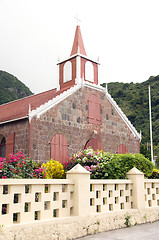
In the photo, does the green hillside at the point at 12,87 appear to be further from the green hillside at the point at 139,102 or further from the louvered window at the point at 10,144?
the louvered window at the point at 10,144

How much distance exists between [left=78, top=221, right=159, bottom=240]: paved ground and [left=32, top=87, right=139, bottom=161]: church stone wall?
22.9 ft

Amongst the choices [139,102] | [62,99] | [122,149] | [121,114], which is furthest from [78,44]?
[139,102]

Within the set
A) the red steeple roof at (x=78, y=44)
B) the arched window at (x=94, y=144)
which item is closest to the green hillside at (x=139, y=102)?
the red steeple roof at (x=78, y=44)

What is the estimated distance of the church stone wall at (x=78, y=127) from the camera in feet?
45.9

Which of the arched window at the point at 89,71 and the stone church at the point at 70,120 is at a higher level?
the arched window at the point at 89,71

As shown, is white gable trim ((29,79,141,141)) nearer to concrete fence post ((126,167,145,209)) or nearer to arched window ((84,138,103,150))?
arched window ((84,138,103,150))

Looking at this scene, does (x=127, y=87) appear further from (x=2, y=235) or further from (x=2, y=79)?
(x=2, y=235)

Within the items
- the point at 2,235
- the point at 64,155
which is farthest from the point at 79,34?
the point at 2,235

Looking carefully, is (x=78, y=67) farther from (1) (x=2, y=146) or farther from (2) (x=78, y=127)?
(1) (x=2, y=146)

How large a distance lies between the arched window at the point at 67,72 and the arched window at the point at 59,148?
466cm

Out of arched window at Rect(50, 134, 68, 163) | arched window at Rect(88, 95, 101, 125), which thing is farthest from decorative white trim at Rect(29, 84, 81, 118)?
arched window at Rect(50, 134, 68, 163)

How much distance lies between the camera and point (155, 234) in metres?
7.21

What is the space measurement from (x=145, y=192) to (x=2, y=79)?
5882cm

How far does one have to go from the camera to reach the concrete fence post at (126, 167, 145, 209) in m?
8.68
